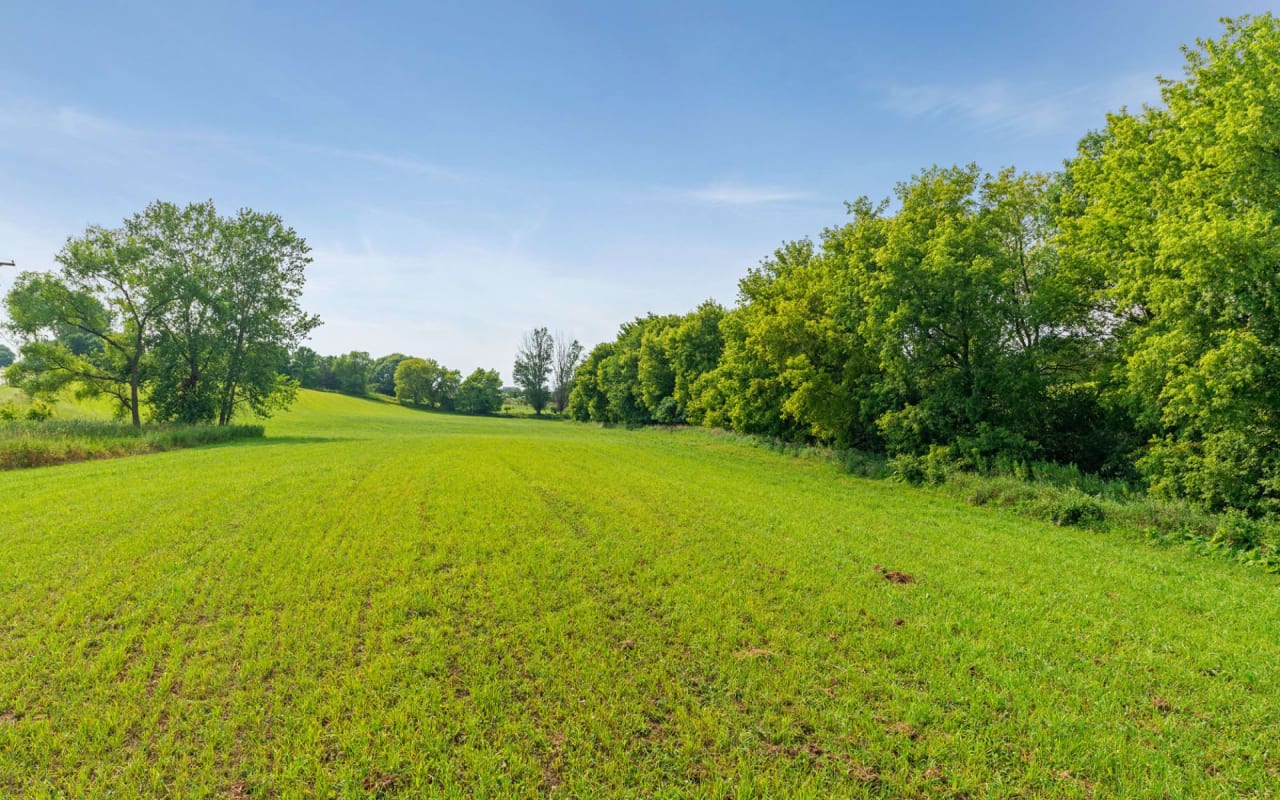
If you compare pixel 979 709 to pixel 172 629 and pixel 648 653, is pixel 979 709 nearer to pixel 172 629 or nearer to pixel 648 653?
pixel 648 653

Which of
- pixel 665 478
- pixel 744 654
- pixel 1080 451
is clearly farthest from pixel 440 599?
pixel 1080 451

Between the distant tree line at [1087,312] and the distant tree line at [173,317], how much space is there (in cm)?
3461

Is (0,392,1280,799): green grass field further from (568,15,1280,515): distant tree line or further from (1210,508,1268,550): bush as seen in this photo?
(568,15,1280,515): distant tree line

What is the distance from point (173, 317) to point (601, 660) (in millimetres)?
41897

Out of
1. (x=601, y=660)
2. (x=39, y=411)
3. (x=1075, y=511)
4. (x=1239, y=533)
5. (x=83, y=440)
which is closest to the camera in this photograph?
(x=601, y=660)

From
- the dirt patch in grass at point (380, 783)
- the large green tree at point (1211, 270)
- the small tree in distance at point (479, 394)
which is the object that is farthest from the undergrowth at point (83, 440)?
the small tree in distance at point (479, 394)

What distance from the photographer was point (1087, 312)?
18.8 metres

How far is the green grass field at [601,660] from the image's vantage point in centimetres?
395

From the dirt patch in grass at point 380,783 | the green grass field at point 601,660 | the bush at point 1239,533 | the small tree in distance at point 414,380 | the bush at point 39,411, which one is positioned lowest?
the dirt patch in grass at point 380,783

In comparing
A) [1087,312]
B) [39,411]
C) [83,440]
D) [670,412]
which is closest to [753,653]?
[1087,312]

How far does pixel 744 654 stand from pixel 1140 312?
69.3 ft

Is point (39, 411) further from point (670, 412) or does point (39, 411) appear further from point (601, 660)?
point (670, 412)

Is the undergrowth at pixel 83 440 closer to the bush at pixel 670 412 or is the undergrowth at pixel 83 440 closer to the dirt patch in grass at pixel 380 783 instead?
the dirt patch in grass at pixel 380 783

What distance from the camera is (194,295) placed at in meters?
31.8
